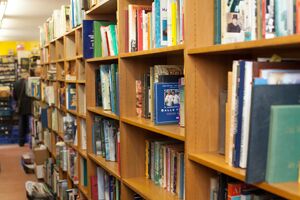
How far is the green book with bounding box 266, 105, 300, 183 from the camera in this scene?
1018mm

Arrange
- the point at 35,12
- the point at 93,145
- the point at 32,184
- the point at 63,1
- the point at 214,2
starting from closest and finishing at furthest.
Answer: the point at 214,2 → the point at 93,145 → the point at 32,184 → the point at 63,1 → the point at 35,12

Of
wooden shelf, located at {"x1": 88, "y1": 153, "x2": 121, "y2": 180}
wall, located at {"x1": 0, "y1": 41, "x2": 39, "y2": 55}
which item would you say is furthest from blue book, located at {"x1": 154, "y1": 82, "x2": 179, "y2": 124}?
wall, located at {"x1": 0, "y1": 41, "x2": 39, "y2": 55}

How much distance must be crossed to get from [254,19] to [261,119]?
0.35m

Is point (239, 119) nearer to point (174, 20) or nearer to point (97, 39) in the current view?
point (174, 20)

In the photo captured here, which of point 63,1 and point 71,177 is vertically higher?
point 63,1

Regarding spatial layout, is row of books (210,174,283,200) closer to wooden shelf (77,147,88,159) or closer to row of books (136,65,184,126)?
row of books (136,65,184,126)

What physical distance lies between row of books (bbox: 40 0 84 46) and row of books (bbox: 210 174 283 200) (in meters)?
2.04

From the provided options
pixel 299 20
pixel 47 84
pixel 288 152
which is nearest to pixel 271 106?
pixel 288 152

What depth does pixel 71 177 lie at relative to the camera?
390 centimetres

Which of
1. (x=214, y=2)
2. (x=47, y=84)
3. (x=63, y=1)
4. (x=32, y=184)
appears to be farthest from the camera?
(x=63, y=1)

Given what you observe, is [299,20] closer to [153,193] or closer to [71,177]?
[153,193]

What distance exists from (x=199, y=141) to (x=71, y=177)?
8.93 feet

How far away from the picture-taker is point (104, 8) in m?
2.67

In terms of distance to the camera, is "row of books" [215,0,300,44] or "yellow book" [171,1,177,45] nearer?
"row of books" [215,0,300,44]
